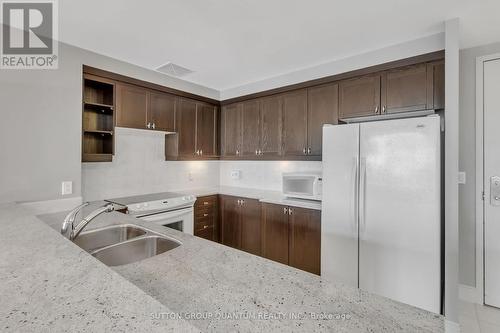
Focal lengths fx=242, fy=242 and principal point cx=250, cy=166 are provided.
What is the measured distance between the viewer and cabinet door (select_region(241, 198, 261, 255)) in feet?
10.4

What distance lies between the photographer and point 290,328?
2.04ft

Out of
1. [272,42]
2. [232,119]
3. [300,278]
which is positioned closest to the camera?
[300,278]

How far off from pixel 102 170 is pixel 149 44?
1542 millimetres

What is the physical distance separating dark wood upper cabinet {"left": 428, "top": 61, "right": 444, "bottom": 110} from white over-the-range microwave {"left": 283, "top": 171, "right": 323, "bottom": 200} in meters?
1.26

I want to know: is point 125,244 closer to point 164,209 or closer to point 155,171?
point 164,209

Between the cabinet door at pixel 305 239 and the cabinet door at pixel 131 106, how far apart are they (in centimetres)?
212

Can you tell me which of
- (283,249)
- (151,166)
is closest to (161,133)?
(151,166)

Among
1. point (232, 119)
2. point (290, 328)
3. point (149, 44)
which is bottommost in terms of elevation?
point (290, 328)

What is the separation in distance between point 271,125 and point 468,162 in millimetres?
2188

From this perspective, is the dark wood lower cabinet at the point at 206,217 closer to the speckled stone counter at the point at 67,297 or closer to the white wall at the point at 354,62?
the white wall at the point at 354,62

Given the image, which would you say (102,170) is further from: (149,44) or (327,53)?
(327,53)

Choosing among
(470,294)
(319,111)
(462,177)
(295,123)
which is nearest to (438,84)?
(462,177)

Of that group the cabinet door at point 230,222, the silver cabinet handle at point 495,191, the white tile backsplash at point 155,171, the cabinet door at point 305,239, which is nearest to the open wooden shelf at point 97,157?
the white tile backsplash at point 155,171

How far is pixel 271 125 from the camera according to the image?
337 cm
